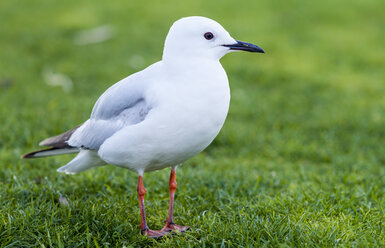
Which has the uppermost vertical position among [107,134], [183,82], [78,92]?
[183,82]

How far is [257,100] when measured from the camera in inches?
301

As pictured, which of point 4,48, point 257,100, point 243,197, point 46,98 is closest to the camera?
point 243,197

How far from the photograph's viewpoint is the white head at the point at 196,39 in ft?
10.6

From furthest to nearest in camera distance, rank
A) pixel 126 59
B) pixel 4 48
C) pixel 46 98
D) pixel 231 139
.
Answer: pixel 4 48 < pixel 126 59 < pixel 46 98 < pixel 231 139

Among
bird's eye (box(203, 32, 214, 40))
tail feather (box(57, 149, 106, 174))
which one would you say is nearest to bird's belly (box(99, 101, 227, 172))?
tail feather (box(57, 149, 106, 174))

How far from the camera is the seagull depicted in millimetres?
3113

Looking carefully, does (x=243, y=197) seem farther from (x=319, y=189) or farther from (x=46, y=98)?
(x=46, y=98)

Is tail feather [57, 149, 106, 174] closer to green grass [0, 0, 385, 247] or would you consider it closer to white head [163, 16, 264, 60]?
green grass [0, 0, 385, 247]

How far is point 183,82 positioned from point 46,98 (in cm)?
451

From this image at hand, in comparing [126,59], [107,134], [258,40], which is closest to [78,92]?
[126,59]

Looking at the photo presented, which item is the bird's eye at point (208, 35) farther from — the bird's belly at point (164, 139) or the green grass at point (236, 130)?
the green grass at point (236, 130)

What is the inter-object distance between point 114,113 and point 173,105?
1.72 feet

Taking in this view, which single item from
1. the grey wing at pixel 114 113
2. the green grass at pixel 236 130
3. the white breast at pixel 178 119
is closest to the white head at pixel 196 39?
the white breast at pixel 178 119

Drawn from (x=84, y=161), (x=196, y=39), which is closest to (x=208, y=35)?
(x=196, y=39)
